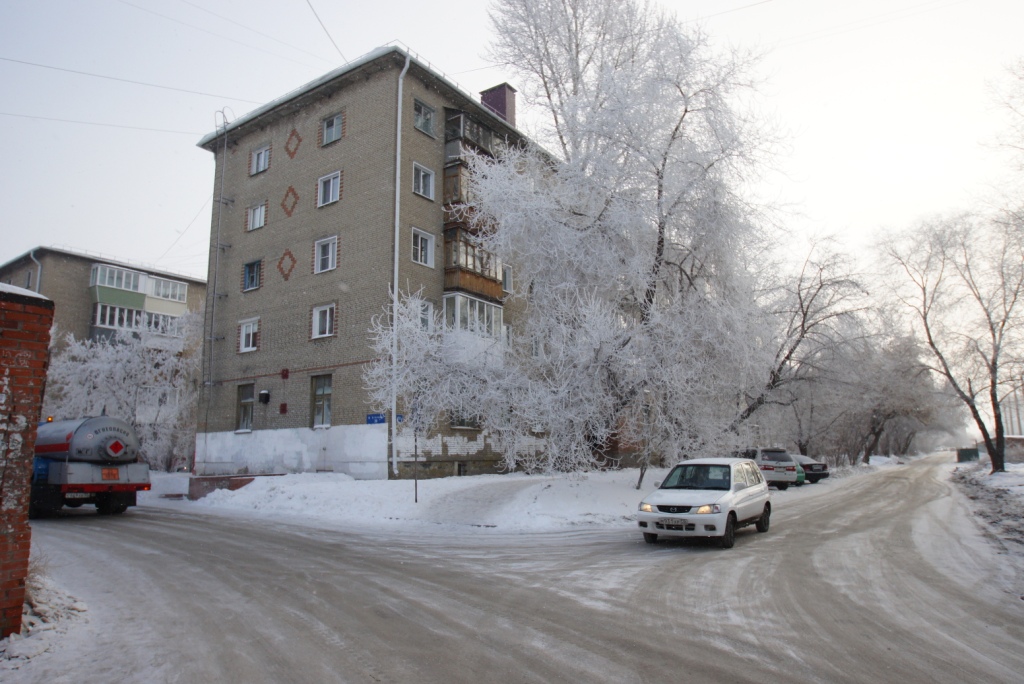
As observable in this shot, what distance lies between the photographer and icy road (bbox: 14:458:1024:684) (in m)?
4.74

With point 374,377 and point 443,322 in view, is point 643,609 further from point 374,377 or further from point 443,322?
point 374,377

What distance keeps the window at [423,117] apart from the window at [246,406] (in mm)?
12128

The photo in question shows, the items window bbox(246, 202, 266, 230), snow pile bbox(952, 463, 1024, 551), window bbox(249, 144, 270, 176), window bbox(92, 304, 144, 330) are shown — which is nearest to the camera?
snow pile bbox(952, 463, 1024, 551)

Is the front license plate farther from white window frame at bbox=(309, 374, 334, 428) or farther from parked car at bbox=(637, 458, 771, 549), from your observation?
white window frame at bbox=(309, 374, 334, 428)

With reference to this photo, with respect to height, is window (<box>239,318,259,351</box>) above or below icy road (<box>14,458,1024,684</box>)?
above

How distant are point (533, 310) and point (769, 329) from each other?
5.70 metres

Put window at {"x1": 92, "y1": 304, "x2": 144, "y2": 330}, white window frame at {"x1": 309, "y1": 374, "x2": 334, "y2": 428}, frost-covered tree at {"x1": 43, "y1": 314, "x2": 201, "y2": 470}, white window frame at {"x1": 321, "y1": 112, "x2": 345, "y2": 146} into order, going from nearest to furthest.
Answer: white window frame at {"x1": 309, "y1": 374, "x2": 334, "y2": 428} < white window frame at {"x1": 321, "y1": 112, "x2": 345, "y2": 146} < frost-covered tree at {"x1": 43, "y1": 314, "x2": 201, "y2": 470} < window at {"x1": 92, "y1": 304, "x2": 144, "y2": 330}

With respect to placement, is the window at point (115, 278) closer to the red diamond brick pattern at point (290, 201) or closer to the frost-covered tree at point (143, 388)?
the frost-covered tree at point (143, 388)

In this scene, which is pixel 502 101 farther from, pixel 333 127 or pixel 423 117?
pixel 333 127

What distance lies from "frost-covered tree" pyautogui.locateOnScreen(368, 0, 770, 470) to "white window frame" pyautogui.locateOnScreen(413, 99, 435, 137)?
7875 millimetres

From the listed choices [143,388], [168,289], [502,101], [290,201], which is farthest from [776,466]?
[168,289]

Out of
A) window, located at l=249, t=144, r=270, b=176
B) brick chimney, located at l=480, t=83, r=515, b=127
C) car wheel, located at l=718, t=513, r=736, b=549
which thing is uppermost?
brick chimney, located at l=480, t=83, r=515, b=127

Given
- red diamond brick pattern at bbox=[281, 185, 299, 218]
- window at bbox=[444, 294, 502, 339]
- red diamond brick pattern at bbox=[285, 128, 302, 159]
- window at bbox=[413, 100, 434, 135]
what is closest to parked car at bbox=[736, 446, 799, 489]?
window at bbox=[444, 294, 502, 339]

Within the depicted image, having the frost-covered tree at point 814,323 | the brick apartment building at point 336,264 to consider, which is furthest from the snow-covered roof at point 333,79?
the frost-covered tree at point 814,323
